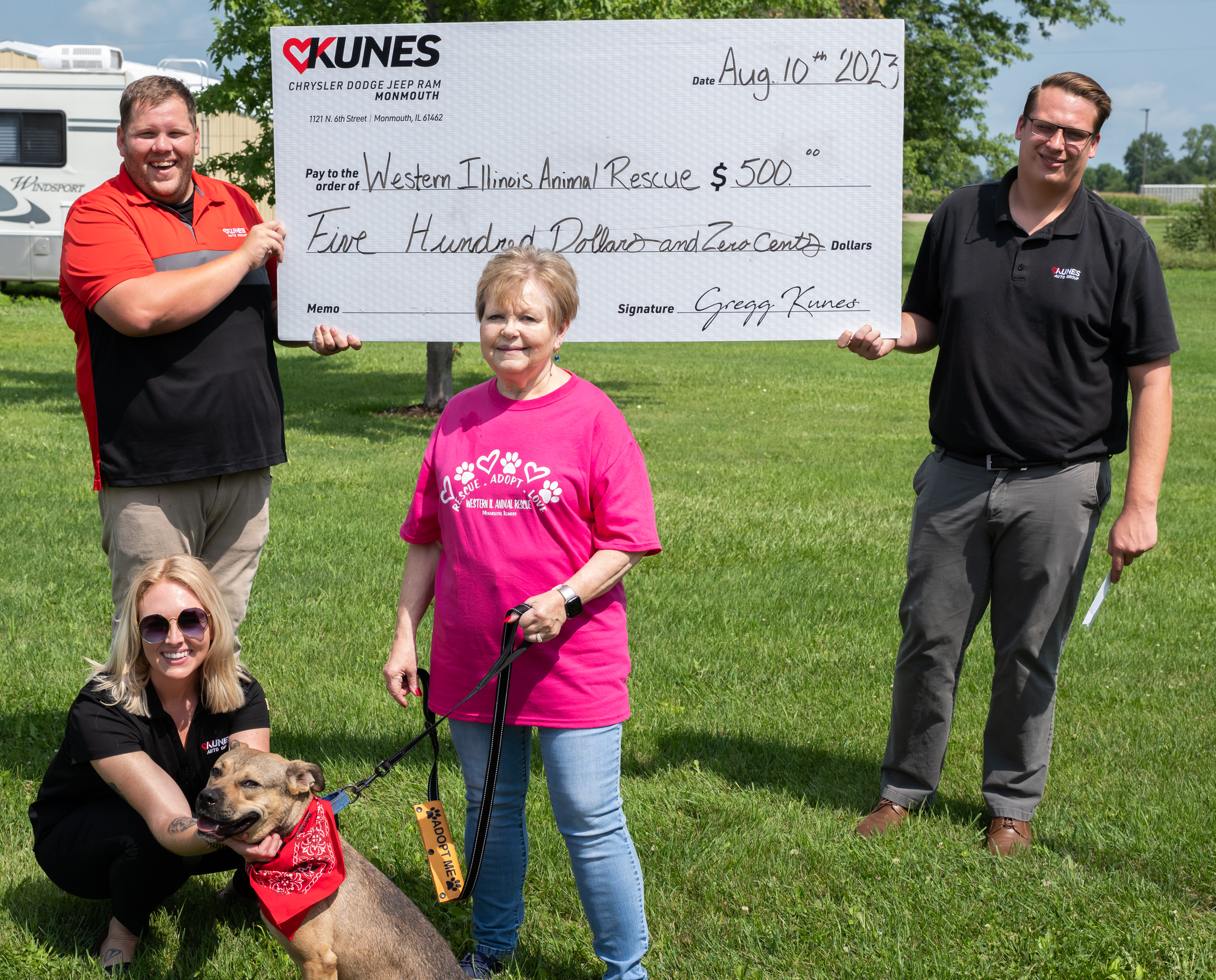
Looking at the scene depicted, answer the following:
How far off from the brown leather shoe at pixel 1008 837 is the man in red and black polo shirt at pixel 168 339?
2834 mm

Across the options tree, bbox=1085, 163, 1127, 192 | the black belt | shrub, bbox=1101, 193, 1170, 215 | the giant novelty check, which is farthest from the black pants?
tree, bbox=1085, 163, 1127, 192

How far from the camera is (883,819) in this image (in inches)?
167

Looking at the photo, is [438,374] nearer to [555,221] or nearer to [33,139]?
[555,221]

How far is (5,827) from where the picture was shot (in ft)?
13.4

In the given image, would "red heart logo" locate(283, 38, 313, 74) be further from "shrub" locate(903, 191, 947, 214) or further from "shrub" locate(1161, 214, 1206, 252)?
"shrub" locate(1161, 214, 1206, 252)

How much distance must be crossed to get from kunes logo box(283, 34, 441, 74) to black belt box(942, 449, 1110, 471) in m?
2.37

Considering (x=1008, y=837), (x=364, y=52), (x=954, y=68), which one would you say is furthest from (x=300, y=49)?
(x=954, y=68)

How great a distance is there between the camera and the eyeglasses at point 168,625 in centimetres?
331

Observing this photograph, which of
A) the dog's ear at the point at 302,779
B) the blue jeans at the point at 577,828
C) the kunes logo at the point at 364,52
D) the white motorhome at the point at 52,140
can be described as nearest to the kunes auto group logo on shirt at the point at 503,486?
the blue jeans at the point at 577,828

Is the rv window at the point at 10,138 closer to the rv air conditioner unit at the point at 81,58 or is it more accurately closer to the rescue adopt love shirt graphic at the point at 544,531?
the rv air conditioner unit at the point at 81,58

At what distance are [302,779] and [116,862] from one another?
0.89m

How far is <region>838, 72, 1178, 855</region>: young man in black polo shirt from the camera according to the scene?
12.5ft

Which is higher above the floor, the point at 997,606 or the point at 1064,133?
the point at 1064,133

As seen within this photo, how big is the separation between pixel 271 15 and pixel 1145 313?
10890 mm
